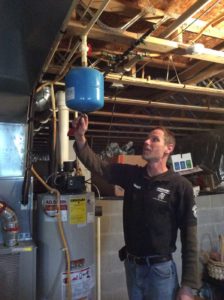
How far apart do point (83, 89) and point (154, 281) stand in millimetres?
1162

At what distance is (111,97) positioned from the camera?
8.35 feet

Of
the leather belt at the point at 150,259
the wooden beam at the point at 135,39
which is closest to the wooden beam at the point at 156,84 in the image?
the wooden beam at the point at 135,39

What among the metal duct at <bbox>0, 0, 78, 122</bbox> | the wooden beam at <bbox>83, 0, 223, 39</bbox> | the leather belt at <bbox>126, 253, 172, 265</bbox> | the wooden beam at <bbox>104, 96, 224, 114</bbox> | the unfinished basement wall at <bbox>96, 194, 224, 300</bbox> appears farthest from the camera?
the unfinished basement wall at <bbox>96, 194, 224, 300</bbox>

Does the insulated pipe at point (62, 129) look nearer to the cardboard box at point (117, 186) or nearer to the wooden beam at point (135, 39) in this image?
the wooden beam at point (135, 39)

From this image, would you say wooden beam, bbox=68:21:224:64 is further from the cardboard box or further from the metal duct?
the cardboard box

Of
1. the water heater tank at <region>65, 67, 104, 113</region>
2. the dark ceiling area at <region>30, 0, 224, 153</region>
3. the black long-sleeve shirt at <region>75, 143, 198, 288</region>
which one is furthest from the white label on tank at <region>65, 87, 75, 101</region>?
the black long-sleeve shirt at <region>75, 143, 198, 288</region>

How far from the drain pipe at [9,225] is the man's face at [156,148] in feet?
2.95

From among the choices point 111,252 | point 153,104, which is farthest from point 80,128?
point 111,252

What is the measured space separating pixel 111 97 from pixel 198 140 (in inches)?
103

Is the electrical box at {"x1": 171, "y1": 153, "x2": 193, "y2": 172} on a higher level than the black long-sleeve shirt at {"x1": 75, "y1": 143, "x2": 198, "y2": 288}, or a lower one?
higher

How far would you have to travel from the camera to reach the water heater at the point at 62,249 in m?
1.74

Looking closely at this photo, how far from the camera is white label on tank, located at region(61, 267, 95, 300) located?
1.74 m

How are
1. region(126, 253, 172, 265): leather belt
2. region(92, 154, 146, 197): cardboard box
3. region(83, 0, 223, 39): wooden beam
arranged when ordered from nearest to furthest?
region(83, 0, 223, 39): wooden beam, region(126, 253, 172, 265): leather belt, region(92, 154, 146, 197): cardboard box

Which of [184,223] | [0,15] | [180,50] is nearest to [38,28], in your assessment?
[0,15]
